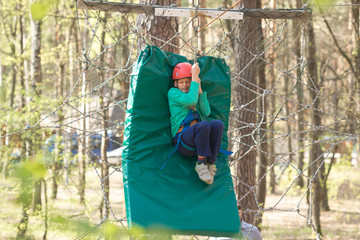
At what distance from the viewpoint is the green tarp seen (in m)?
2.72

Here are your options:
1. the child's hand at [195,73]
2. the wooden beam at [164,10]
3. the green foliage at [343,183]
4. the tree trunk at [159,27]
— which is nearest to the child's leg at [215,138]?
the child's hand at [195,73]

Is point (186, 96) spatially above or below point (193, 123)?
above

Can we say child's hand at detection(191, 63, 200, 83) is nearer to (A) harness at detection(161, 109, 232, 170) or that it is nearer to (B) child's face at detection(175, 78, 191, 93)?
(B) child's face at detection(175, 78, 191, 93)

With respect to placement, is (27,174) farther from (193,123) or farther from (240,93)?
(240,93)

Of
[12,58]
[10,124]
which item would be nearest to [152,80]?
[10,124]

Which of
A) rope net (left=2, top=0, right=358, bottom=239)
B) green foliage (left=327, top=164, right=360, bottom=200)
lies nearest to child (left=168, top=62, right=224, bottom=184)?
rope net (left=2, top=0, right=358, bottom=239)

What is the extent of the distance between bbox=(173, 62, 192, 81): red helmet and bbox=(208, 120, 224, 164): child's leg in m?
0.43

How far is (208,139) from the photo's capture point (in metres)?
2.85

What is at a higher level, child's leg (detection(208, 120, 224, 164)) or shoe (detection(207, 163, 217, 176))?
child's leg (detection(208, 120, 224, 164))

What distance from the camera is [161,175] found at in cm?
291

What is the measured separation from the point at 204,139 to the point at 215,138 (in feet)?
0.35

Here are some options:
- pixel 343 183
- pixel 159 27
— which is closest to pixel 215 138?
pixel 159 27

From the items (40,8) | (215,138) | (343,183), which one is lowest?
(343,183)

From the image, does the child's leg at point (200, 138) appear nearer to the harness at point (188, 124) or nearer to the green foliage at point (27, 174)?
the harness at point (188, 124)
